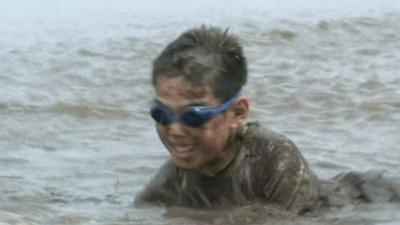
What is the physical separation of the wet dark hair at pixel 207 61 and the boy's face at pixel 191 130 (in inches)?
1.4

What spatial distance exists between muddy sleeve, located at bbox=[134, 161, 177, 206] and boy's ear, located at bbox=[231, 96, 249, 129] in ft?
1.49

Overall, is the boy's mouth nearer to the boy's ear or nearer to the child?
the child

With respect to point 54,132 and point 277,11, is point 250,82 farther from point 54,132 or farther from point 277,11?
point 277,11

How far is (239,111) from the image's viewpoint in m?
5.60

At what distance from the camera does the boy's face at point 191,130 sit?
17.6 ft

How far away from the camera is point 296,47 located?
1384 centimetres

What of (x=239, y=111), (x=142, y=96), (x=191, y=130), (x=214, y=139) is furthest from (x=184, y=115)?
(x=142, y=96)

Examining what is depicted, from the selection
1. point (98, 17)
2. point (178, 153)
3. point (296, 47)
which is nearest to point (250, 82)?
point (296, 47)

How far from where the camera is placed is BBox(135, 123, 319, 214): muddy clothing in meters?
5.65

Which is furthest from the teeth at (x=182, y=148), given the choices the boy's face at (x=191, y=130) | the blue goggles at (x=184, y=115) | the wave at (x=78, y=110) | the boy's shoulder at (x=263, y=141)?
the wave at (x=78, y=110)

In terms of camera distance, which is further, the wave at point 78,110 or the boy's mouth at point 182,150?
the wave at point 78,110

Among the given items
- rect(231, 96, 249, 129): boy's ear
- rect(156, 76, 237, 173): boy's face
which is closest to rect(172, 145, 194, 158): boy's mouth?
rect(156, 76, 237, 173): boy's face

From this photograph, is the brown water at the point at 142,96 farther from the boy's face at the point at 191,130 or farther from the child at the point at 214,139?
the boy's face at the point at 191,130

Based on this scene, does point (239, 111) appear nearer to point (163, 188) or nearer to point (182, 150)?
point (182, 150)
